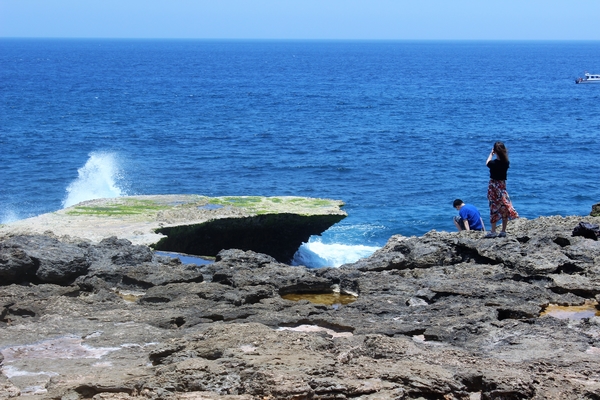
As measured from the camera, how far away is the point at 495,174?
17.4m

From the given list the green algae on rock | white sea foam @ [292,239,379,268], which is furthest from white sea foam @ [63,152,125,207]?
the green algae on rock

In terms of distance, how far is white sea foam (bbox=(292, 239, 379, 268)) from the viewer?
27788mm

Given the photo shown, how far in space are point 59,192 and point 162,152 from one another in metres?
12.7

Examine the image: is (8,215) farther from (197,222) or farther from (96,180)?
(197,222)

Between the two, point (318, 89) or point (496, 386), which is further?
point (318, 89)

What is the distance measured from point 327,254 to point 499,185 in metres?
13.7

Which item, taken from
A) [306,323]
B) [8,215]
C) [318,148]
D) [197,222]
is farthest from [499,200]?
[318,148]

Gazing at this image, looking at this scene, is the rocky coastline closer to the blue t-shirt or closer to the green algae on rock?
the blue t-shirt

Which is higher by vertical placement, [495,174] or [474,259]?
[495,174]

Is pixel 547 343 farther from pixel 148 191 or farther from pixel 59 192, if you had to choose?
pixel 59 192

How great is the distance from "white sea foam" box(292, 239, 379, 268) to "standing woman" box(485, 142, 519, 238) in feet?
32.8

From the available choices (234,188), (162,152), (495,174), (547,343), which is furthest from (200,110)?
(547,343)

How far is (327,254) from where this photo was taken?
30.6 meters

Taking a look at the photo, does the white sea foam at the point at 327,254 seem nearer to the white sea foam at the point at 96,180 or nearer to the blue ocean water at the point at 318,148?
the blue ocean water at the point at 318,148
